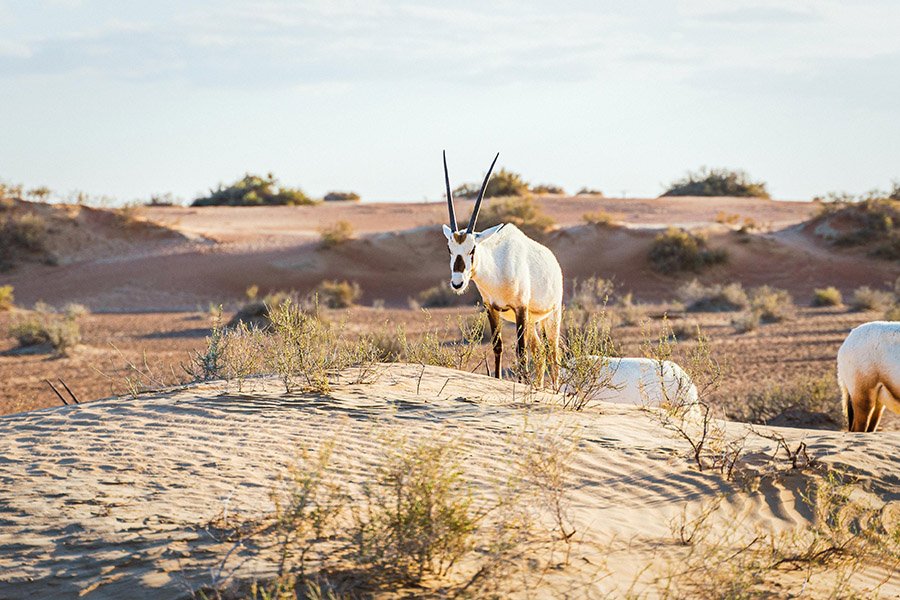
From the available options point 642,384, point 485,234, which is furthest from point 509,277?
point 642,384

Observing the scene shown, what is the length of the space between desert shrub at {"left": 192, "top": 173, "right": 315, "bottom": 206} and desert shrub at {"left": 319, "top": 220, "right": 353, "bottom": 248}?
18.5 m

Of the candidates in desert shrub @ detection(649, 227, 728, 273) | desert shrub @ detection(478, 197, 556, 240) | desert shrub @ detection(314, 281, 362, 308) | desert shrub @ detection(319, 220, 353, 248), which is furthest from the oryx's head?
desert shrub @ detection(319, 220, 353, 248)

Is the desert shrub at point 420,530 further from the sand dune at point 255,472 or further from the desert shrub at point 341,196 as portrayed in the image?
the desert shrub at point 341,196

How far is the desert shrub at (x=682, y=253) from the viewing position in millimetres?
35156

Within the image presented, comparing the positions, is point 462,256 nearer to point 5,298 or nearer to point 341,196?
point 5,298

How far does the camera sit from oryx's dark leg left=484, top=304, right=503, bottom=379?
984cm

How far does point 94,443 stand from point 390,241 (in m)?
32.3

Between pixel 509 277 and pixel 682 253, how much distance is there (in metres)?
26.6

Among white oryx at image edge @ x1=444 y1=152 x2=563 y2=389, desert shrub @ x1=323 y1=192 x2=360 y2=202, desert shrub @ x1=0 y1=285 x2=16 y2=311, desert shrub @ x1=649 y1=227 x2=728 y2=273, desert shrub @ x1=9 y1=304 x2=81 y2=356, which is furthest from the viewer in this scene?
desert shrub @ x1=323 y1=192 x2=360 y2=202

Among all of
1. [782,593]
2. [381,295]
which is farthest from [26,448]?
[381,295]

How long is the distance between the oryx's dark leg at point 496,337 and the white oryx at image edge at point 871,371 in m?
3.22

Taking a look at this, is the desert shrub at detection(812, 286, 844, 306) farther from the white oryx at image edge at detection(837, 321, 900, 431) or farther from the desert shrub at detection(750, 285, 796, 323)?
the white oryx at image edge at detection(837, 321, 900, 431)

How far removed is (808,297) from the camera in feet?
104

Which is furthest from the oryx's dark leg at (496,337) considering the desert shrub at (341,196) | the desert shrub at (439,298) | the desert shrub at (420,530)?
the desert shrub at (341,196)
